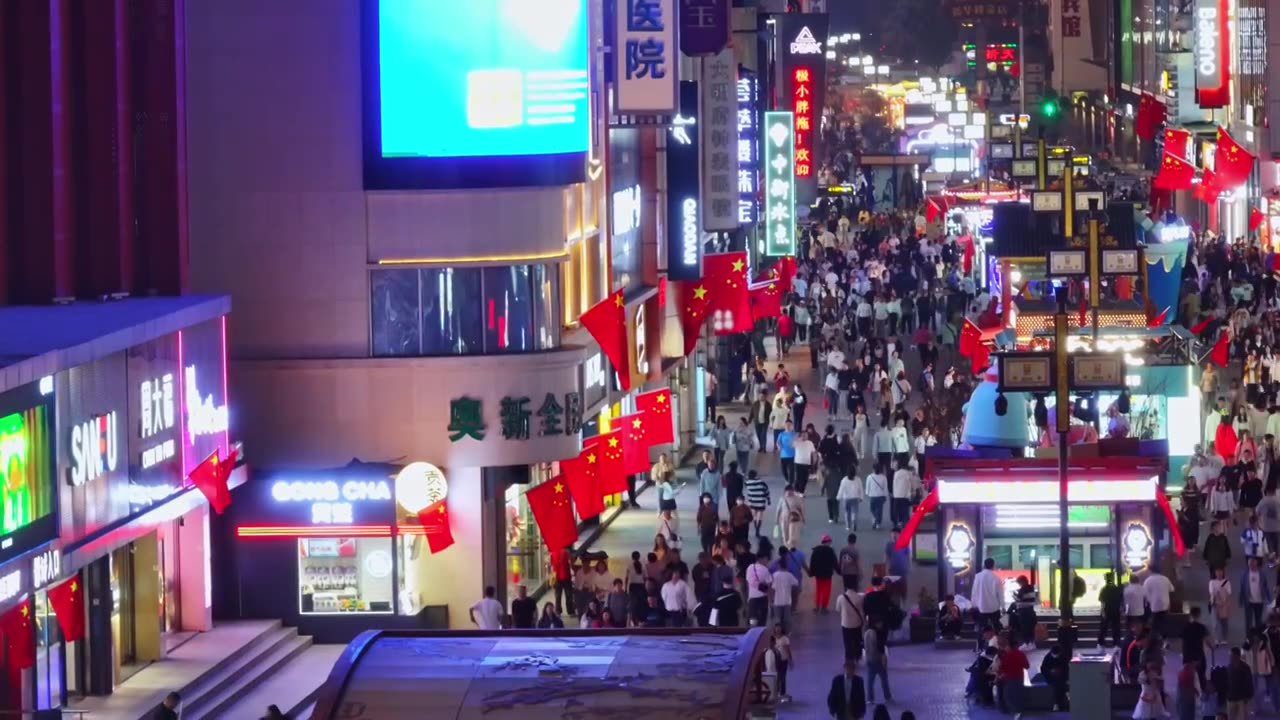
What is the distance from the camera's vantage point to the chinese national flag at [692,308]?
42.9 metres

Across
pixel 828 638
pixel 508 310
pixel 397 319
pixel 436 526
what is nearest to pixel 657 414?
pixel 508 310

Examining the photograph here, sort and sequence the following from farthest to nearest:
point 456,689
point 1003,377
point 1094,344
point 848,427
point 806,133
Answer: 1. point 806,133
2. point 848,427
3. point 1094,344
4. point 1003,377
5. point 456,689

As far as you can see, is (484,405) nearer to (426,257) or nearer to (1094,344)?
(426,257)

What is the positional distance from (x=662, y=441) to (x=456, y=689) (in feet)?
76.2

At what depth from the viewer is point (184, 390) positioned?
2731cm

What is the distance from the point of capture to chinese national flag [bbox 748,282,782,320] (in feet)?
160

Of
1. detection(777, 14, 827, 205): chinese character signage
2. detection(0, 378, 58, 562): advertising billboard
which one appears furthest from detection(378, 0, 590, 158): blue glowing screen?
detection(777, 14, 827, 205): chinese character signage

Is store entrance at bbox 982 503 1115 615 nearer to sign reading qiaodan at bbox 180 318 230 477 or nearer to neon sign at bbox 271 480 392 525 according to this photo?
neon sign at bbox 271 480 392 525

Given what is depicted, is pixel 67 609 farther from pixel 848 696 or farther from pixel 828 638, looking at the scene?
pixel 828 638

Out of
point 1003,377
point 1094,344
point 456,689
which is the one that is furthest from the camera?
point 1094,344

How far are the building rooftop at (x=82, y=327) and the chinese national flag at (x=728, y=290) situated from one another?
15638 millimetres

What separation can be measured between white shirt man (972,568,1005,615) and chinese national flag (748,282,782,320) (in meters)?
18.1

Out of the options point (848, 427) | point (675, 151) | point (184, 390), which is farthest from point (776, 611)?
point (848, 427)

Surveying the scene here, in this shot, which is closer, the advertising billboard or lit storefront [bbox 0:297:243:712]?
the advertising billboard
